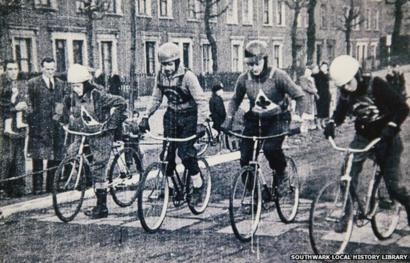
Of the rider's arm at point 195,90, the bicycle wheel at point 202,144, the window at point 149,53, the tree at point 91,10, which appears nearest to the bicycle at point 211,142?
the bicycle wheel at point 202,144

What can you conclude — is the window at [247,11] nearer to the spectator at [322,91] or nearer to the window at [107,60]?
the spectator at [322,91]

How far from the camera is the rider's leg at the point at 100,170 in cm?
515

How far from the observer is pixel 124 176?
18.5 feet

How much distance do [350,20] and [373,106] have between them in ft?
5.89

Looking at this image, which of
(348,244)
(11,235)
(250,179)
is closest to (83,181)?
(11,235)

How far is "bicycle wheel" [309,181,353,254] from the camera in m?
3.70

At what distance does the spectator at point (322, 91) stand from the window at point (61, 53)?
3.49 m

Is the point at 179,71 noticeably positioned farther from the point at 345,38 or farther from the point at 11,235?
A: the point at 11,235

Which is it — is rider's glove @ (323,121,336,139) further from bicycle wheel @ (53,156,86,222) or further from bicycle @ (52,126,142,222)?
bicycle wheel @ (53,156,86,222)

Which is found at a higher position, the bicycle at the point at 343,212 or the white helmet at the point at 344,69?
the white helmet at the point at 344,69

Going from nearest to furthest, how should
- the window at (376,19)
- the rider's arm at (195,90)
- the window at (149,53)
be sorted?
the window at (376,19) → the rider's arm at (195,90) → the window at (149,53)

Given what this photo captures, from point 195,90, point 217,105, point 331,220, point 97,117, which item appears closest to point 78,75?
point 97,117

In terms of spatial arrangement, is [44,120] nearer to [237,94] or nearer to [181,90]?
[181,90]

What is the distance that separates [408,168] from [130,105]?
4.25 meters
